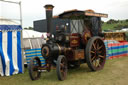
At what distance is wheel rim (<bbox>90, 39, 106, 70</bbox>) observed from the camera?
6.40 metres

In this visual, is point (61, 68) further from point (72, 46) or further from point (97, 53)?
point (97, 53)

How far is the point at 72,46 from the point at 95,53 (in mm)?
1052

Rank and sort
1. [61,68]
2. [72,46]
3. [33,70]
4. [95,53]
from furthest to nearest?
[95,53] < [72,46] < [33,70] < [61,68]

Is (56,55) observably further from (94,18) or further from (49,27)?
(94,18)

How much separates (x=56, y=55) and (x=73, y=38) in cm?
100

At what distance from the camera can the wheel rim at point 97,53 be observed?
6.40 metres

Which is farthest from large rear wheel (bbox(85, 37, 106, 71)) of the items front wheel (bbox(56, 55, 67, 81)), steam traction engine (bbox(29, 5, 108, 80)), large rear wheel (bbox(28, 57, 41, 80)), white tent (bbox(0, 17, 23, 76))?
white tent (bbox(0, 17, 23, 76))

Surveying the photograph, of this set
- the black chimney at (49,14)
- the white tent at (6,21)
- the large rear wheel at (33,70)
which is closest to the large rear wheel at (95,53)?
the black chimney at (49,14)

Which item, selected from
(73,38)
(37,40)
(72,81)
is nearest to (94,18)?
(73,38)

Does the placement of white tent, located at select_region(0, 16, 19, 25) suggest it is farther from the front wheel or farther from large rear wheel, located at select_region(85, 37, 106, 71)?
large rear wheel, located at select_region(85, 37, 106, 71)

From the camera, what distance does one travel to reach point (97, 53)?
21.7 ft

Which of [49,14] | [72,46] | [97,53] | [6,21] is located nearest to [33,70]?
[72,46]

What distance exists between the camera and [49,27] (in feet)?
17.2

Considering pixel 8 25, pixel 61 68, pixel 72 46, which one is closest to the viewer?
pixel 61 68
